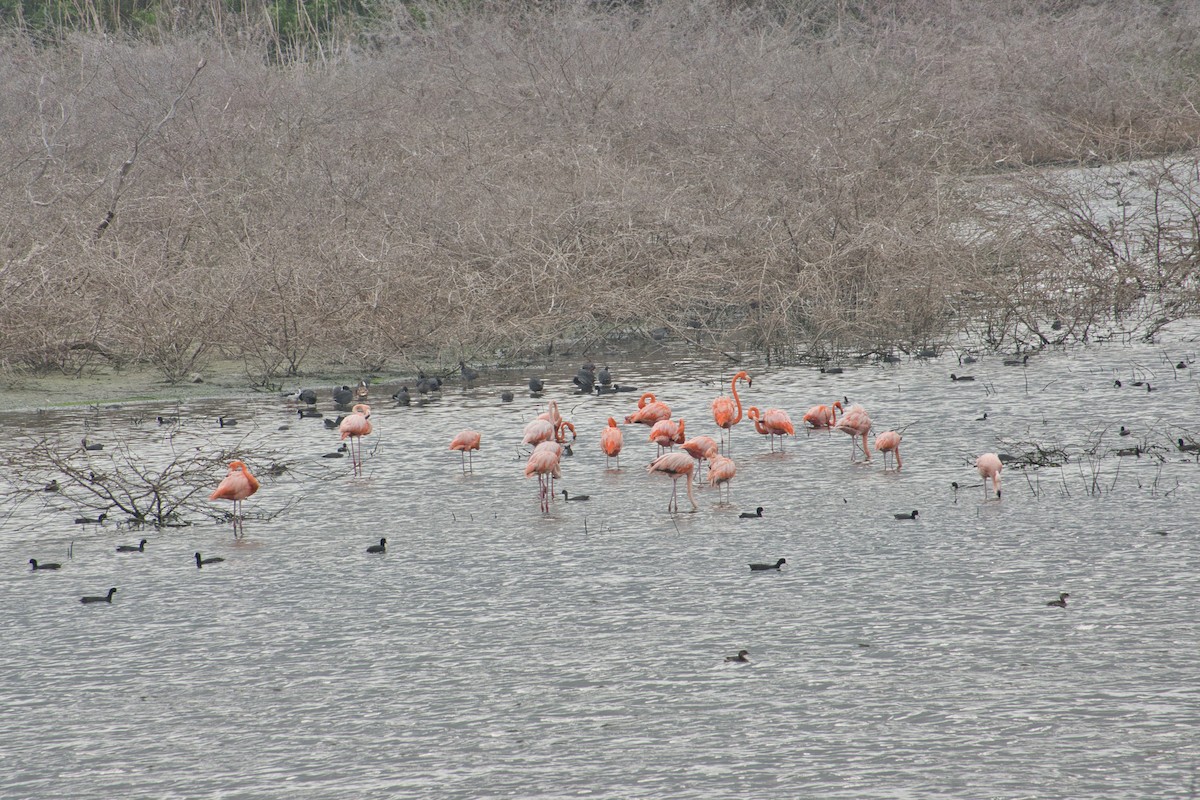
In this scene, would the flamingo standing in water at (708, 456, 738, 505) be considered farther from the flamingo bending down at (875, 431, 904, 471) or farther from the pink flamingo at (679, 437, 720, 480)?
the flamingo bending down at (875, 431, 904, 471)

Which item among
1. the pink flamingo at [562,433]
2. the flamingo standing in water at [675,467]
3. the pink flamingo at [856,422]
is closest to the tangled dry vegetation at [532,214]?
the pink flamingo at [562,433]

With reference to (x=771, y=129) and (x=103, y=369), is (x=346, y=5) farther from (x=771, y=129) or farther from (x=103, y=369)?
(x=103, y=369)

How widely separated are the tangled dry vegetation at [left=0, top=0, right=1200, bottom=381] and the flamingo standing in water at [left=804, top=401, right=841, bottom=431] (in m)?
4.01

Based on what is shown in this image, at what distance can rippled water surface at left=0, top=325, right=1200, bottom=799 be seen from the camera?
502 cm

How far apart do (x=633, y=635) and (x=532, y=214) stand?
10.7 m

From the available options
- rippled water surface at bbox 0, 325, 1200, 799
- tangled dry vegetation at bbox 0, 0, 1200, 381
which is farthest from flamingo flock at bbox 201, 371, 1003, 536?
tangled dry vegetation at bbox 0, 0, 1200, 381

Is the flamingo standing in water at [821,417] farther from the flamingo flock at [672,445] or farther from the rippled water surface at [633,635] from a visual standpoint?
the rippled water surface at [633,635]

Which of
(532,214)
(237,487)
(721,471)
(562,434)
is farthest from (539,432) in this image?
(532,214)

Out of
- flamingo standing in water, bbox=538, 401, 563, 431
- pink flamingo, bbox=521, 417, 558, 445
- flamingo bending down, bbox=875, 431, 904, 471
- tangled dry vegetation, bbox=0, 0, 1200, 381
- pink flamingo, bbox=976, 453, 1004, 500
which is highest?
tangled dry vegetation, bbox=0, 0, 1200, 381

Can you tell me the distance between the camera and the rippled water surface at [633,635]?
5.02m

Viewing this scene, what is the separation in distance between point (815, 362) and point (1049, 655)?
9009 millimetres

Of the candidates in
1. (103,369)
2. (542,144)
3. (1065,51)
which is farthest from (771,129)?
(1065,51)

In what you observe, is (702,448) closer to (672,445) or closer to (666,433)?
(666,433)

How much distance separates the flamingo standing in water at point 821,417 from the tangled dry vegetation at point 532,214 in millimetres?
4006
